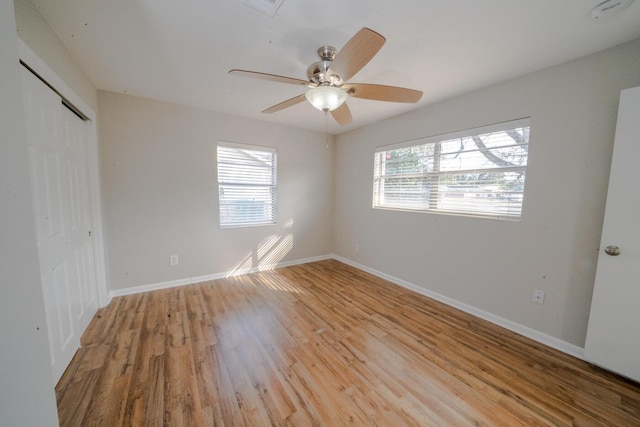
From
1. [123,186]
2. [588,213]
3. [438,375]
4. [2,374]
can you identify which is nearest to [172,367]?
[2,374]

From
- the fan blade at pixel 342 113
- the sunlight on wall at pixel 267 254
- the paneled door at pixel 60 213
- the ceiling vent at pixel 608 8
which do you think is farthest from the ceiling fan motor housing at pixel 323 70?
the sunlight on wall at pixel 267 254

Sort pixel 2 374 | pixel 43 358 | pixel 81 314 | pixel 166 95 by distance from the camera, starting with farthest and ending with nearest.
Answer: pixel 166 95 < pixel 81 314 < pixel 43 358 < pixel 2 374

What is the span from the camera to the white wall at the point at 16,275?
60cm

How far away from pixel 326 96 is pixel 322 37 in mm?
450

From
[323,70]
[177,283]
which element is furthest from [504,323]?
[177,283]

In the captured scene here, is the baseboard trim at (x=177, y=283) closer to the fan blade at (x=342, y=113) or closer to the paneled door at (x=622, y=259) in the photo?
the fan blade at (x=342, y=113)

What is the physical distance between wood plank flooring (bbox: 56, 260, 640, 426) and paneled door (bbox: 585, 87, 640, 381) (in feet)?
0.65

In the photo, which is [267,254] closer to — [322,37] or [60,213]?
[60,213]

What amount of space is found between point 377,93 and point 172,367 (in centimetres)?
259

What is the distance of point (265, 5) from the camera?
138cm

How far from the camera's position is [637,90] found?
157 centimetres

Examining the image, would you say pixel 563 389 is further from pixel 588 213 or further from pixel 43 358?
pixel 43 358

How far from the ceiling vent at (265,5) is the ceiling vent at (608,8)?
1.90 metres

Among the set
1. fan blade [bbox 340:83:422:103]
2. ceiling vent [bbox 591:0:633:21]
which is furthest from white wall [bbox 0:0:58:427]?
ceiling vent [bbox 591:0:633:21]
